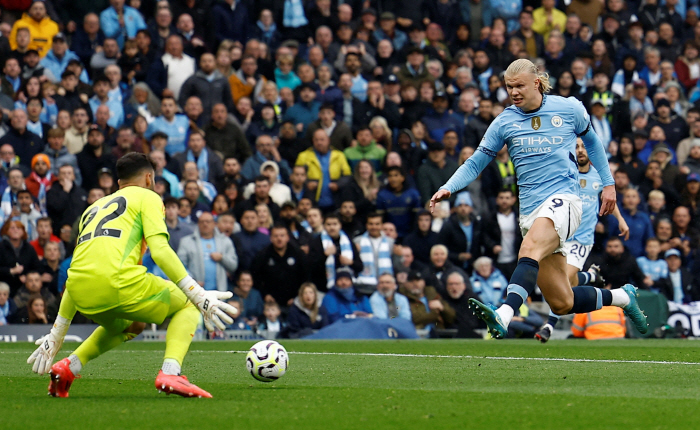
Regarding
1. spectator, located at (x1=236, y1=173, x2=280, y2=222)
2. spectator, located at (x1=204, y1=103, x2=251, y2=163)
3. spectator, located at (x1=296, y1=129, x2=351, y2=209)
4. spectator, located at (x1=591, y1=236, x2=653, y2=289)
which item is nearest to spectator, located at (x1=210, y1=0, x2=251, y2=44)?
spectator, located at (x1=204, y1=103, x2=251, y2=163)

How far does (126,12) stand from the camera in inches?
744

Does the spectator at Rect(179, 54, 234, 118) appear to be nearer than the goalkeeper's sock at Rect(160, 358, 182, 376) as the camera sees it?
No

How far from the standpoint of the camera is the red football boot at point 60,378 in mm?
7012

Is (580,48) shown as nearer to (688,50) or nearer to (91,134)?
(688,50)

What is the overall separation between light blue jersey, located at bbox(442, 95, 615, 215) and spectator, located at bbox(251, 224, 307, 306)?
736 centimetres

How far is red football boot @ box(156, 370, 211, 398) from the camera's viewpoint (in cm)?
672

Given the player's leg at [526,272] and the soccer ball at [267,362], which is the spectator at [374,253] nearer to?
the player's leg at [526,272]

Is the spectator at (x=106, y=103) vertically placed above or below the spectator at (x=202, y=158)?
above

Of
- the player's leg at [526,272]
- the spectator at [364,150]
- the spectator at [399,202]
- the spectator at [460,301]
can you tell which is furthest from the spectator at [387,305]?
the player's leg at [526,272]

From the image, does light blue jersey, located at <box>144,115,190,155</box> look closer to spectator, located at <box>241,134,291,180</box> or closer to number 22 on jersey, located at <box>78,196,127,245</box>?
spectator, located at <box>241,134,291,180</box>

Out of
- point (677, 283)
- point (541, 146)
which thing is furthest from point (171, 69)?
point (541, 146)

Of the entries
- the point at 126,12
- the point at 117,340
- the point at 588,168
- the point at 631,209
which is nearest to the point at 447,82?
the point at 631,209

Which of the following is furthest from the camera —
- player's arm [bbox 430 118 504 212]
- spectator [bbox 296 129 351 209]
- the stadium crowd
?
spectator [bbox 296 129 351 209]

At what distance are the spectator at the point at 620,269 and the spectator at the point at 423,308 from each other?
2.46 metres
